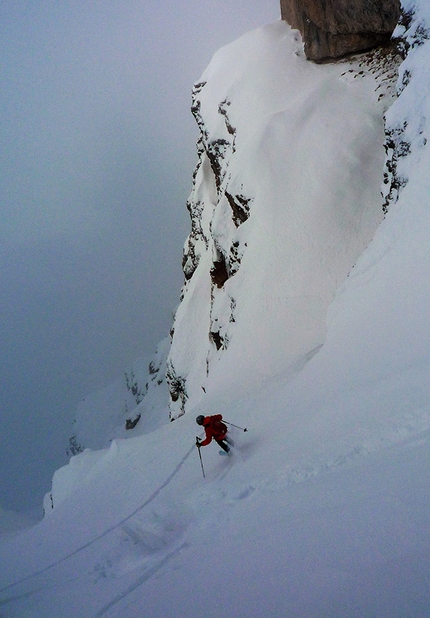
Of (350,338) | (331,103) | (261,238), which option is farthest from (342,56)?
(350,338)

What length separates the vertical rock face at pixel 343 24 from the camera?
84.2 feet

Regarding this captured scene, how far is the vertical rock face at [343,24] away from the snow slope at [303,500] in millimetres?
14434

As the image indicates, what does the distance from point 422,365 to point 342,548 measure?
4.73m

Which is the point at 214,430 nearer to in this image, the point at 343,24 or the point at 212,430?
the point at 212,430

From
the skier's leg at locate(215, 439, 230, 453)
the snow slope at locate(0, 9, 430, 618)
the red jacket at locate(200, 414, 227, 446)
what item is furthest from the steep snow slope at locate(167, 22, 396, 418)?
the red jacket at locate(200, 414, 227, 446)

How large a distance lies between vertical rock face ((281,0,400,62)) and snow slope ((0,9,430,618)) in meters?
14.4

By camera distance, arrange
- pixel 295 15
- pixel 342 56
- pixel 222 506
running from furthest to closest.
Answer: pixel 295 15
pixel 342 56
pixel 222 506

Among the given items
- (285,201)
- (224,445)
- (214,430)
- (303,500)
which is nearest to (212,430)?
(214,430)

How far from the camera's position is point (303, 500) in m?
5.38

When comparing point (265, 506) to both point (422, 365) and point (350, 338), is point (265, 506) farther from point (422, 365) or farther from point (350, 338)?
point (350, 338)

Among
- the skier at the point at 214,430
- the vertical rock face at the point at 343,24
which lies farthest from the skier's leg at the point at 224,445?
the vertical rock face at the point at 343,24

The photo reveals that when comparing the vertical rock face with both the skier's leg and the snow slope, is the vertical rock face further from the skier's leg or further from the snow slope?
the skier's leg

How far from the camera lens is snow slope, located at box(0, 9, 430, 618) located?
3.76m

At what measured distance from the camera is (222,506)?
675cm
